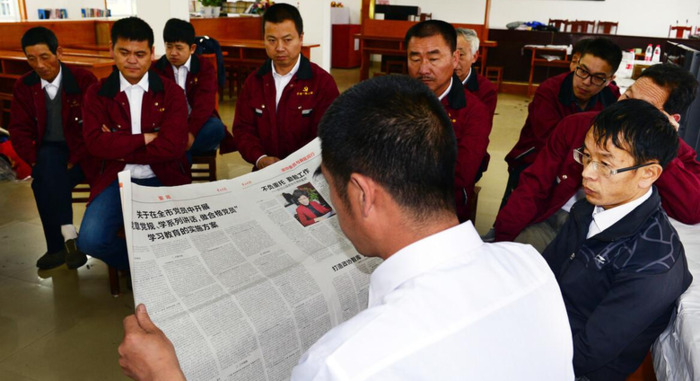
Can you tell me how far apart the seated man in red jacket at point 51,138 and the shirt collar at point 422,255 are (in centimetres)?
200

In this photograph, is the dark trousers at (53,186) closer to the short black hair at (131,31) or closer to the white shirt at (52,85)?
the white shirt at (52,85)

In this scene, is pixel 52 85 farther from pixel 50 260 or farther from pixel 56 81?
pixel 50 260

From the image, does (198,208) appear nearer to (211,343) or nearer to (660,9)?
(211,343)

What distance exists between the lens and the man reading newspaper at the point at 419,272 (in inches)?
24.2

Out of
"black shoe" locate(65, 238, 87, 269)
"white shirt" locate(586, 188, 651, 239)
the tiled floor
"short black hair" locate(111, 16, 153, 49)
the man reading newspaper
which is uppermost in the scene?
"short black hair" locate(111, 16, 153, 49)

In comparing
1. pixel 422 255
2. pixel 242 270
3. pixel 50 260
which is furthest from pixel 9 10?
pixel 422 255

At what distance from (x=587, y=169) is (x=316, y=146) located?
790mm

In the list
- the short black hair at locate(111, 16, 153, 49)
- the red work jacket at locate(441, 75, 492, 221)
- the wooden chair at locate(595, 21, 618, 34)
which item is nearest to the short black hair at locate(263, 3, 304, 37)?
the short black hair at locate(111, 16, 153, 49)

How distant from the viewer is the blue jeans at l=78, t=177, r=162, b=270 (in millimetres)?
1924

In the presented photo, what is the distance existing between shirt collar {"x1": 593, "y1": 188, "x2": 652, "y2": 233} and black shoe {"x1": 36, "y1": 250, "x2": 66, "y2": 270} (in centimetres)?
228

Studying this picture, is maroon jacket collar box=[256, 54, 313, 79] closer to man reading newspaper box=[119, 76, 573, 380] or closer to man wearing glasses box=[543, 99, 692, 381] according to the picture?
man wearing glasses box=[543, 99, 692, 381]

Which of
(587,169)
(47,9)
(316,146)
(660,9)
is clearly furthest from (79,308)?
(660,9)

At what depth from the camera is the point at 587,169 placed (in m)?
1.28

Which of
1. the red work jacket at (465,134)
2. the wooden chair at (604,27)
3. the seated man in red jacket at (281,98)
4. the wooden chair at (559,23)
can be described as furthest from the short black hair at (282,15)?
the wooden chair at (604,27)
